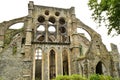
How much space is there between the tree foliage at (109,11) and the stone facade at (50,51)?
924 centimetres

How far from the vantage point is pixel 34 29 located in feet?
91.6

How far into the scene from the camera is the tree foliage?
12.0 m

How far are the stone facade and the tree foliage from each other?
30.3 feet

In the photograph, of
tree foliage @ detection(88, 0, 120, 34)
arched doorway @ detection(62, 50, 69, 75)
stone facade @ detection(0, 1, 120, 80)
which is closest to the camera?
tree foliage @ detection(88, 0, 120, 34)

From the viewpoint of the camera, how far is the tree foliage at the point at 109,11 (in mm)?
11988

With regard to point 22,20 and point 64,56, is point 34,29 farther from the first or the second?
point 64,56

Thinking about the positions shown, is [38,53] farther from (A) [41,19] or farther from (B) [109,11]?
(B) [109,11]

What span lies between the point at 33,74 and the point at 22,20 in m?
8.82

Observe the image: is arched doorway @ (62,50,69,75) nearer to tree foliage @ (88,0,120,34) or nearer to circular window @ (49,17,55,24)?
circular window @ (49,17,55,24)

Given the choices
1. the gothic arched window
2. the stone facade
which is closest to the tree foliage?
the stone facade

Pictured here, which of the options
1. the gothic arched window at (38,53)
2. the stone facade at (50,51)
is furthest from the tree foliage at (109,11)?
the gothic arched window at (38,53)

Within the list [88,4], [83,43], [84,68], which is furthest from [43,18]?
[88,4]

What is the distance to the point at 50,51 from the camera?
90.1 ft

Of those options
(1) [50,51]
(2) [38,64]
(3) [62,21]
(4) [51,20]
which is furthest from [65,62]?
(4) [51,20]
